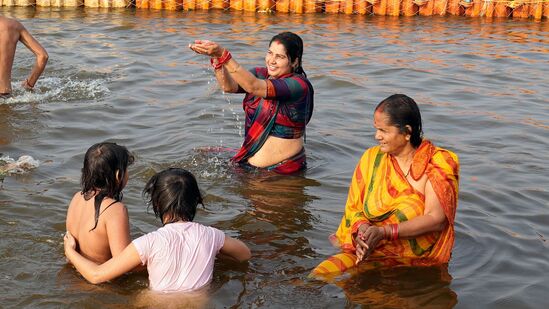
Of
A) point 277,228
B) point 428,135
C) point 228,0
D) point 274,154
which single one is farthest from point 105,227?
point 228,0

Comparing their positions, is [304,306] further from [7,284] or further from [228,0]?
[228,0]

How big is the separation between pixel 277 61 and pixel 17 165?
2.45 metres

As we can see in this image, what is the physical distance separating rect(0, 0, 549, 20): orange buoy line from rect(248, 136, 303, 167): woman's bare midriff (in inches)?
383

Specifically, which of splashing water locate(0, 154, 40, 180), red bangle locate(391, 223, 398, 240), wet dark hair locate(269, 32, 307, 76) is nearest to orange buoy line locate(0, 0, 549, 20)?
splashing water locate(0, 154, 40, 180)

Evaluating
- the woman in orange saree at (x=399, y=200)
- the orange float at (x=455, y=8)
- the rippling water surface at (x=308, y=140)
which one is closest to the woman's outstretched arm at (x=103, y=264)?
the rippling water surface at (x=308, y=140)

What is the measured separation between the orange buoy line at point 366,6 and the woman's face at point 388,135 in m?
11.7

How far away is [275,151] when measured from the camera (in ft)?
23.1

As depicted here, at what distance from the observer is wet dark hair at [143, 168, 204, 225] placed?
4594 mm

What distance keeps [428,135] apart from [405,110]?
3937 mm

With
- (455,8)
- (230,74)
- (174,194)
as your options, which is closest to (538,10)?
(455,8)

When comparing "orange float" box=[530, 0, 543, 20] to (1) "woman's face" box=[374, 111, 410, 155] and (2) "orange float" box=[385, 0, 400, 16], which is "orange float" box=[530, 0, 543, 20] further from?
(1) "woman's face" box=[374, 111, 410, 155]

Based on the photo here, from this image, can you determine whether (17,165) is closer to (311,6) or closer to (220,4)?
(220,4)

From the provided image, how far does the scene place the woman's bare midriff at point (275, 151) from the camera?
277 inches

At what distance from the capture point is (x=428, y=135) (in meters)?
8.81
